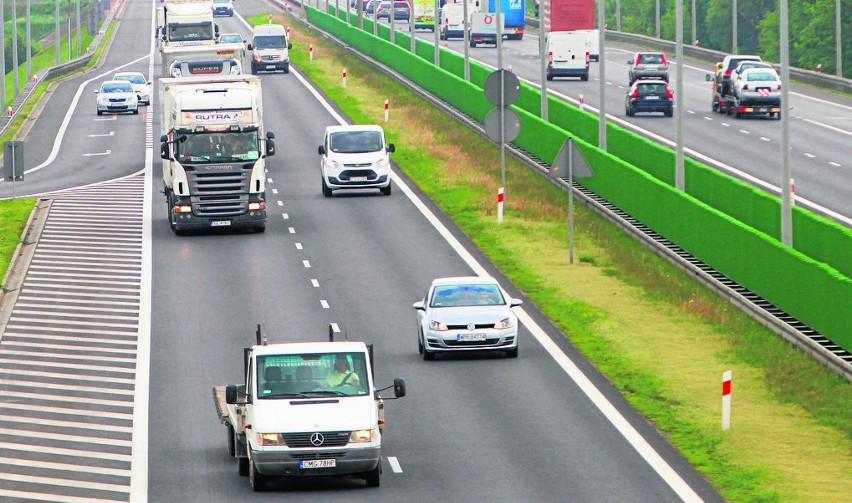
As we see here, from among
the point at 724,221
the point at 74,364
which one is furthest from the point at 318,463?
the point at 724,221

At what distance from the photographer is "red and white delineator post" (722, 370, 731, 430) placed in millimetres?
25297

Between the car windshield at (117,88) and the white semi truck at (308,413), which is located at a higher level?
the car windshield at (117,88)

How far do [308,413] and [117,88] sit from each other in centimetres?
6751

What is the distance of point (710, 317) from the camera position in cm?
3534

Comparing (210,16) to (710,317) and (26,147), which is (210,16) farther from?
(710,317)

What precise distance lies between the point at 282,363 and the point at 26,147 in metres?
55.6

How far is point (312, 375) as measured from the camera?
22484mm

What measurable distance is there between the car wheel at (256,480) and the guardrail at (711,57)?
72248 millimetres

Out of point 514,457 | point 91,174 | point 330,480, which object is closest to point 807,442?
point 514,457

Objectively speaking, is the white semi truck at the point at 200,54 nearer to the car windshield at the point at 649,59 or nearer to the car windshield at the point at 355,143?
the car windshield at the point at 355,143

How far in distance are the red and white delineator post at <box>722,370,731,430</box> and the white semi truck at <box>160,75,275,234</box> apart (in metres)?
22.8

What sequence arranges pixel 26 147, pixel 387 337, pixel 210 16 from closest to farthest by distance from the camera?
pixel 387 337, pixel 26 147, pixel 210 16

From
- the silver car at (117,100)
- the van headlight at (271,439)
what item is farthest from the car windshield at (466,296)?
the silver car at (117,100)

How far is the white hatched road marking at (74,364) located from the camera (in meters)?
24.4
